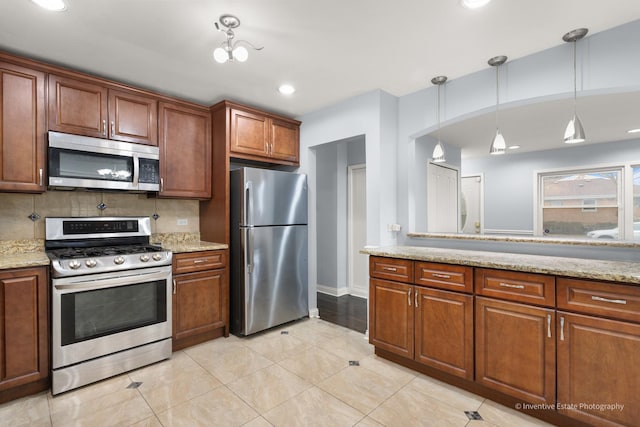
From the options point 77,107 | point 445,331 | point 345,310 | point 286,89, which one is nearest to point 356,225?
point 345,310

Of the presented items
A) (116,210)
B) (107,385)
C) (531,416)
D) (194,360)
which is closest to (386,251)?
(531,416)

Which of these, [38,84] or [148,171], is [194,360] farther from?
[38,84]

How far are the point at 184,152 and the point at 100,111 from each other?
744 mm

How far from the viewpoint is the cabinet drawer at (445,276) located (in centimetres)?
209

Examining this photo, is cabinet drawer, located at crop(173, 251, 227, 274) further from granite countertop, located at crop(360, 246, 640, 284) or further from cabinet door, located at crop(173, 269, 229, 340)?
granite countertop, located at crop(360, 246, 640, 284)

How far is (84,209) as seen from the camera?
2777mm

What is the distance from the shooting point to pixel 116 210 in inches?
116

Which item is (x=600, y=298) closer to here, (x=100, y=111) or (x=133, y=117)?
(x=133, y=117)

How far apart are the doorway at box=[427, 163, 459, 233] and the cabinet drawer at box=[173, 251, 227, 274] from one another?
226 cm

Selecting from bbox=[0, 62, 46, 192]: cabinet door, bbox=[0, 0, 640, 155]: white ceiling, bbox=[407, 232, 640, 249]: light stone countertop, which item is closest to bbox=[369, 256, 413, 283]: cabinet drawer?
bbox=[407, 232, 640, 249]: light stone countertop

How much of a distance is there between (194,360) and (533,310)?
101 inches

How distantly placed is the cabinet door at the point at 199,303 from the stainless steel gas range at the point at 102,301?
5.0 inches

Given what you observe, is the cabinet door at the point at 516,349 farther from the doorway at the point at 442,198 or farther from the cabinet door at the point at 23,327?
the cabinet door at the point at 23,327

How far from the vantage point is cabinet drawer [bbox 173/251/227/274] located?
276cm
